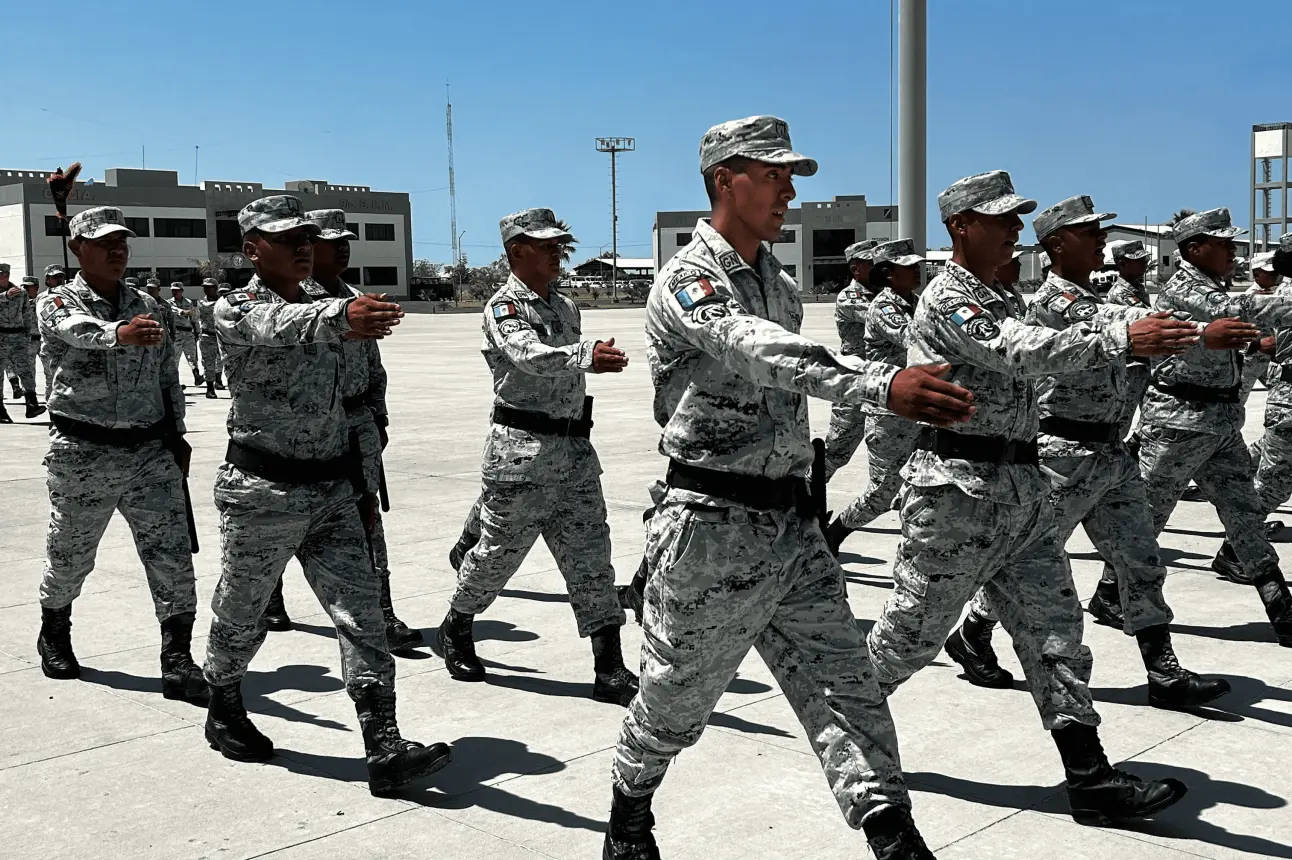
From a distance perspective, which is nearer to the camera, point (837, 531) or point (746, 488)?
point (746, 488)

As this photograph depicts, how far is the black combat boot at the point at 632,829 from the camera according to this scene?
3891 mm

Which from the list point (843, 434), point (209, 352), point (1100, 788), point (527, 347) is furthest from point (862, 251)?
point (209, 352)

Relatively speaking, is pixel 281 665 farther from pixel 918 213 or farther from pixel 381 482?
pixel 918 213

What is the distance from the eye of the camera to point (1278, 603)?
21.0 ft

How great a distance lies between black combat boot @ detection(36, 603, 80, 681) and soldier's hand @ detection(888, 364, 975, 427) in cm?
453

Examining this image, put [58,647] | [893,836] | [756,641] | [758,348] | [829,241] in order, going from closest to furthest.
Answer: [758,348] < [893,836] < [756,641] < [58,647] < [829,241]

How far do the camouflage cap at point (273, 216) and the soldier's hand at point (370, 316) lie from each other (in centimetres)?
77

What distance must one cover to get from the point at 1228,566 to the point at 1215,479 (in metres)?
1.31

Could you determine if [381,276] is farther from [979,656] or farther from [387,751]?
[387,751]

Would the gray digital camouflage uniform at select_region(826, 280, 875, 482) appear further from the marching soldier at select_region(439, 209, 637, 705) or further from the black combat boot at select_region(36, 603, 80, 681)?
the black combat boot at select_region(36, 603, 80, 681)

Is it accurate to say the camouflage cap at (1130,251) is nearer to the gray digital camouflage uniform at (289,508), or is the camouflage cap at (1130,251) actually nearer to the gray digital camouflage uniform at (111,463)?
the gray digital camouflage uniform at (289,508)

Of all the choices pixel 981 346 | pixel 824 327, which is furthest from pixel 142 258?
pixel 981 346

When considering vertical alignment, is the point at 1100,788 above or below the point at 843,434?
below

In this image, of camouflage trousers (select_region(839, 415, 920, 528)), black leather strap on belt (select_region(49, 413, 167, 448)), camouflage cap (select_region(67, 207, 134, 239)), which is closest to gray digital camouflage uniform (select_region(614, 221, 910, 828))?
black leather strap on belt (select_region(49, 413, 167, 448))
